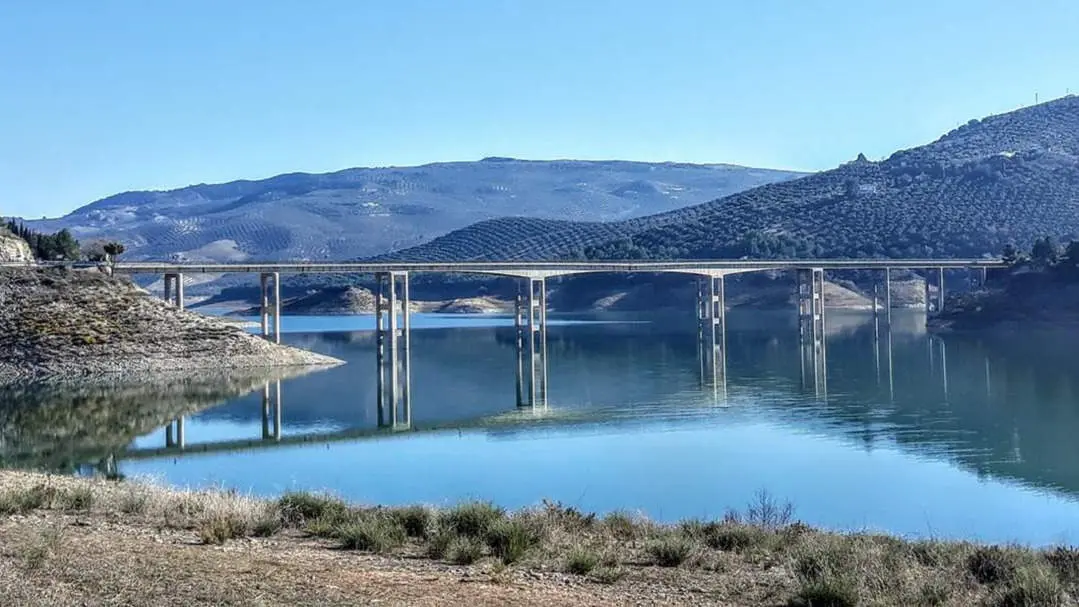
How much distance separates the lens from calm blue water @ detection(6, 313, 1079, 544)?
920 inches

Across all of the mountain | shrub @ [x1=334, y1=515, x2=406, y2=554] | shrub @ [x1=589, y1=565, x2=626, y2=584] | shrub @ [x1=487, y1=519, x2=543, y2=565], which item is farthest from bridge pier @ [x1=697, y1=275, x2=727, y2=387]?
shrub @ [x1=589, y1=565, x2=626, y2=584]

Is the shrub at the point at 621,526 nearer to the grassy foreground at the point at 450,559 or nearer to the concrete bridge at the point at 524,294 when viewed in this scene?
the grassy foreground at the point at 450,559

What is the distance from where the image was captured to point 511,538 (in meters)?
12.9

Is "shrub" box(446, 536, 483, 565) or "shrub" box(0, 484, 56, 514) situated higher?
"shrub" box(0, 484, 56, 514)

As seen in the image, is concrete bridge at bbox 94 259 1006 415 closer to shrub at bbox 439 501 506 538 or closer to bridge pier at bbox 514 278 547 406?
bridge pier at bbox 514 278 547 406

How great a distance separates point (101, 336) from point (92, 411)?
51.3ft

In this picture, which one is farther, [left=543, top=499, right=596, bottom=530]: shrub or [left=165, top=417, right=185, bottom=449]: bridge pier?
[left=165, top=417, right=185, bottom=449]: bridge pier

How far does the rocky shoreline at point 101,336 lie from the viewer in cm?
5356

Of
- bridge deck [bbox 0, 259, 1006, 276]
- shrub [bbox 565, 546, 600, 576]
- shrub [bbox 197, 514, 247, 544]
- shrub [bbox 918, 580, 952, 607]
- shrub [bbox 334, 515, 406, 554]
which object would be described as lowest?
shrub [bbox 918, 580, 952, 607]

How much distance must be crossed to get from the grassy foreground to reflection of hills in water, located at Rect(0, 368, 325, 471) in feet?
47.4

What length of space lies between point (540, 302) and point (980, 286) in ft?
159

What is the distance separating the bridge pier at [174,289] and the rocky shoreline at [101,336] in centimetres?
738

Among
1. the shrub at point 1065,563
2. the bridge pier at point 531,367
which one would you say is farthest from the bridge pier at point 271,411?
the shrub at point 1065,563

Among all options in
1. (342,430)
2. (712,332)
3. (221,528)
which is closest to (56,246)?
(712,332)
